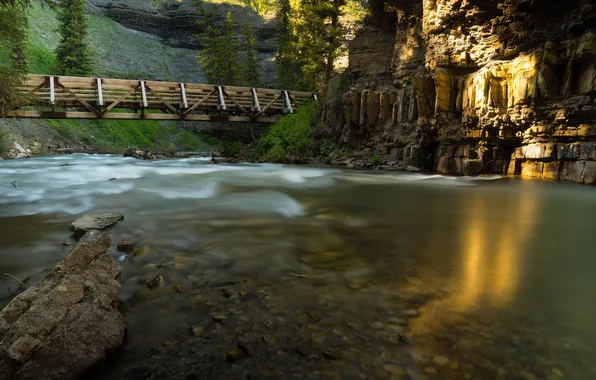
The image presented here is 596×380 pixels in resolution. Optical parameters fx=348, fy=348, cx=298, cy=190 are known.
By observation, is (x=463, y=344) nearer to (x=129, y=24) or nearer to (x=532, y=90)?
(x=532, y=90)

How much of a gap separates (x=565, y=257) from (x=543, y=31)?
9.81 metres

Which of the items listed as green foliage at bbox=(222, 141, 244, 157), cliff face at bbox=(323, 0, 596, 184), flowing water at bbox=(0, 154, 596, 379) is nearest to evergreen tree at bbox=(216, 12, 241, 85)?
green foliage at bbox=(222, 141, 244, 157)

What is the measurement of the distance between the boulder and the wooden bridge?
15730 millimetres

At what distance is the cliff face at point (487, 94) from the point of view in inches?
363

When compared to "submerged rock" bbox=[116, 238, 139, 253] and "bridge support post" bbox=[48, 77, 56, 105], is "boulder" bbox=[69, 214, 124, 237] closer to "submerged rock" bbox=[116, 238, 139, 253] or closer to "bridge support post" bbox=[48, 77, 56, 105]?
"submerged rock" bbox=[116, 238, 139, 253]

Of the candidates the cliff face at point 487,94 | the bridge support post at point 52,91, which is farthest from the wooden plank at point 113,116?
the cliff face at point 487,94

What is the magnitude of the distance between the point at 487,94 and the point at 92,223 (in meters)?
11.4

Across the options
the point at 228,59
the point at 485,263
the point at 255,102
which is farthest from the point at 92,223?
the point at 228,59

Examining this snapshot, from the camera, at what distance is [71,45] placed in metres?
28.0

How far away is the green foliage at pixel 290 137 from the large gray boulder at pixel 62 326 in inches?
682

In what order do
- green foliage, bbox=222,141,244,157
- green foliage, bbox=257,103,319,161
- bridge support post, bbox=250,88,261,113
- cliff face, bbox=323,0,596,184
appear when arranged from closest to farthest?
1. cliff face, bbox=323,0,596,184
2. green foliage, bbox=257,103,319,161
3. bridge support post, bbox=250,88,261,113
4. green foliage, bbox=222,141,244,157

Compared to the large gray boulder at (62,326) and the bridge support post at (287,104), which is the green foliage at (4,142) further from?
the large gray boulder at (62,326)

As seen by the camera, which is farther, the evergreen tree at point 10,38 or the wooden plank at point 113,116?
the wooden plank at point 113,116

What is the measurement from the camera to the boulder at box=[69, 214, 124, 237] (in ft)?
13.5
